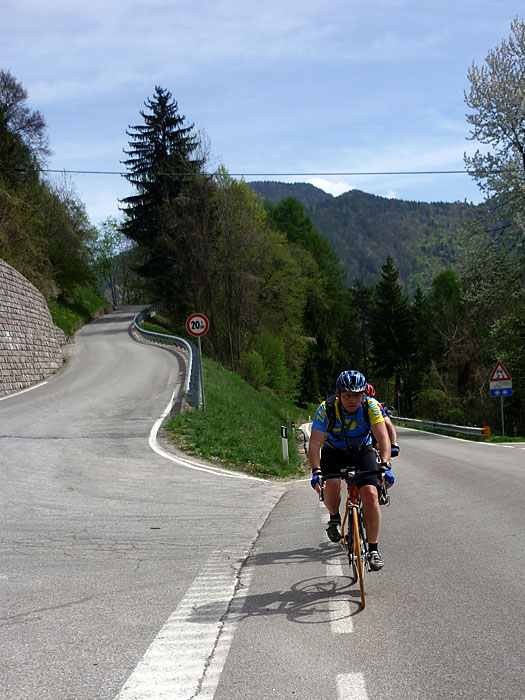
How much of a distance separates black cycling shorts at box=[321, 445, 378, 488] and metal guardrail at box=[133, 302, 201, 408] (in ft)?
43.3

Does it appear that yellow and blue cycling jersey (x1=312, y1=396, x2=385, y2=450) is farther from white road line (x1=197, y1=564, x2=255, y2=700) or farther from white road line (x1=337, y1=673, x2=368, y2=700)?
white road line (x1=337, y1=673, x2=368, y2=700)

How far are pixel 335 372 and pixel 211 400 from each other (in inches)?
2351

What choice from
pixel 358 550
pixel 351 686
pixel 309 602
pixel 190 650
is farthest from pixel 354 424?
pixel 351 686

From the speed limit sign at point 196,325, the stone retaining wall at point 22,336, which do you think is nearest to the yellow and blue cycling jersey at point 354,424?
the speed limit sign at point 196,325

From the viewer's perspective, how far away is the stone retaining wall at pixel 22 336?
24016mm

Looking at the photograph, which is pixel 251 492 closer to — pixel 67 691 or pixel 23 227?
Answer: pixel 67 691

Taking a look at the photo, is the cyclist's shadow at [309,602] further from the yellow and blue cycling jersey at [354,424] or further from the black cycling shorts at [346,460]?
the yellow and blue cycling jersey at [354,424]

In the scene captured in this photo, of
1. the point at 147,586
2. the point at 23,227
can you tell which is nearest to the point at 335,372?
the point at 23,227

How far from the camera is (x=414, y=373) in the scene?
7131 centimetres

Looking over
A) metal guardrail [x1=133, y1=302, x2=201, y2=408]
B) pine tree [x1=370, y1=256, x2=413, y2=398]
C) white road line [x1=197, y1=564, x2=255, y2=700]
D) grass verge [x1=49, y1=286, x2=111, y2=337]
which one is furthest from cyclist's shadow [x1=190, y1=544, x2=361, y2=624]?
pine tree [x1=370, y1=256, x2=413, y2=398]

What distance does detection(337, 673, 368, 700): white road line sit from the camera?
10.9ft

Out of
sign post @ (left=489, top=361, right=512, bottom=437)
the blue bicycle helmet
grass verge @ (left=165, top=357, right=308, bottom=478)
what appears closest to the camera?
the blue bicycle helmet

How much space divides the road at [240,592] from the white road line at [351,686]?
0.01m

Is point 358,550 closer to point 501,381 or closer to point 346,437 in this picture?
point 346,437
